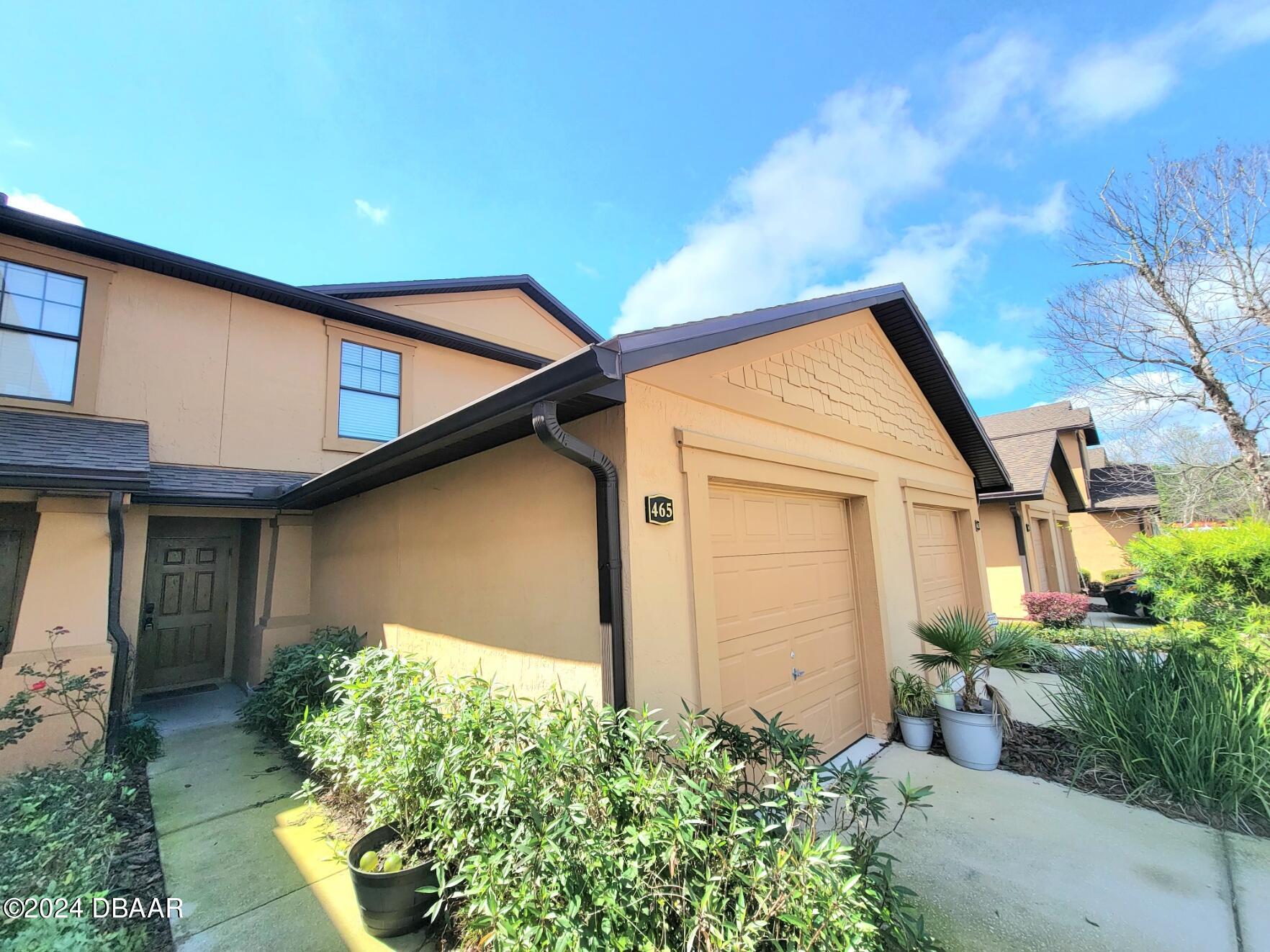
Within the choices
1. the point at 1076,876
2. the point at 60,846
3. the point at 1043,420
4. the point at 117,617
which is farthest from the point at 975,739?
the point at 1043,420

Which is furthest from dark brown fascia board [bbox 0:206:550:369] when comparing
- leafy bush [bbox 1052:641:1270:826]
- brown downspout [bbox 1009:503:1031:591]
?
brown downspout [bbox 1009:503:1031:591]

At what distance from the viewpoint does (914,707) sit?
16.9 ft

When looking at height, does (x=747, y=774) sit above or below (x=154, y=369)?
below

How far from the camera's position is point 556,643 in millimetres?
3371

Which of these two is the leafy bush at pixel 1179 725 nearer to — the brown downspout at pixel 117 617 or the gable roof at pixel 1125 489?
the brown downspout at pixel 117 617

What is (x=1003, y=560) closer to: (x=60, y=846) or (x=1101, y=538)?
(x=1101, y=538)

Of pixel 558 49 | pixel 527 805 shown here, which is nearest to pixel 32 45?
pixel 558 49

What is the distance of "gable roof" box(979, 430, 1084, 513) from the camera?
1112 cm

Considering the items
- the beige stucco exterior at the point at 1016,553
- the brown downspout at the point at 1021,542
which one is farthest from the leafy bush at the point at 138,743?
the brown downspout at the point at 1021,542

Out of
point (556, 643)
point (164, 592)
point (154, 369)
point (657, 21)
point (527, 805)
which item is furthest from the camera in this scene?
point (164, 592)

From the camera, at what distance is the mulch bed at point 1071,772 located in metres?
3.64

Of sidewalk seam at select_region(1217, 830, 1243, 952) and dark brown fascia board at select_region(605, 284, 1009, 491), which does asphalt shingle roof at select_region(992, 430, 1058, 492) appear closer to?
dark brown fascia board at select_region(605, 284, 1009, 491)

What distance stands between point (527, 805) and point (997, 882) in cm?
294

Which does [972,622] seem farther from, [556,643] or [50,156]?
[50,156]
